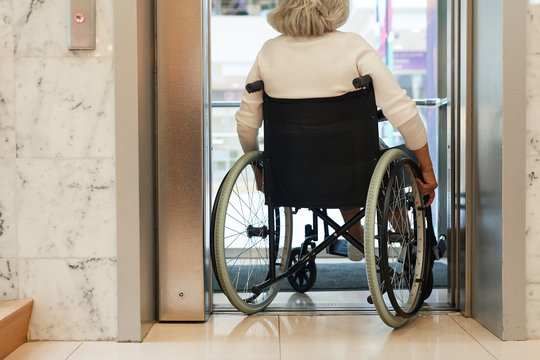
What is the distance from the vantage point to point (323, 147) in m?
1.79

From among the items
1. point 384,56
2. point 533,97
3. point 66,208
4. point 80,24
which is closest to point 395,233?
point 533,97

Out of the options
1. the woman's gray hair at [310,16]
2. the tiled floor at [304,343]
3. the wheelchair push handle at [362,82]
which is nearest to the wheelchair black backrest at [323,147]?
the wheelchair push handle at [362,82]

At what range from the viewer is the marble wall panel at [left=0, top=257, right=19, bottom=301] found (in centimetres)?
177

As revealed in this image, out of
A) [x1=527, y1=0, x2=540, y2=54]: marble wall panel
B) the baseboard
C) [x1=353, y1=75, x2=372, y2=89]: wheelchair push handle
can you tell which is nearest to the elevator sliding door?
the baseboard

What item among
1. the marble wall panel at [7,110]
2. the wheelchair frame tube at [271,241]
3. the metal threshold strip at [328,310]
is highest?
the marble wall panel at [7,110]

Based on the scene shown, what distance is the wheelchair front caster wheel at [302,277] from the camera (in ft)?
7.66

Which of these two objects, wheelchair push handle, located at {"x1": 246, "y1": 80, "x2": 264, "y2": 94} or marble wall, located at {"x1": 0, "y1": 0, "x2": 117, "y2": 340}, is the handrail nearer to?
wheelchair push handle, located at {"x1": 246, "y1": 80, "x2": 264, "y2": 94}

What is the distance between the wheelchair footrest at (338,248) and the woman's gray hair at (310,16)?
0.92 m

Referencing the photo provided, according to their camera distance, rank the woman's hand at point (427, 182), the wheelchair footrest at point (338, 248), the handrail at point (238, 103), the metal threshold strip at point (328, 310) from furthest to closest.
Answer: the handrail at point (238, 103)
the wheelchair footrest at point (338, 248)
the metal threshold strip at point (328, 310)
the woman's hand at point (427, 182)

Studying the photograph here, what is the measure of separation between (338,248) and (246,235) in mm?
510

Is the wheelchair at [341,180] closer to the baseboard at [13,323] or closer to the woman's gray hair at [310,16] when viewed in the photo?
the woman's gray hair at [310,16]

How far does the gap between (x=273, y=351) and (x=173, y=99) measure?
92cm

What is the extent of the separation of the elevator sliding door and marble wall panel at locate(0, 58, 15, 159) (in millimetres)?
468

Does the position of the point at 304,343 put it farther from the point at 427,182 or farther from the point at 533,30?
the point at 533,30
